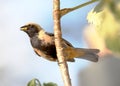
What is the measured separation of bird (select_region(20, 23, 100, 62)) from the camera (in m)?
0.42

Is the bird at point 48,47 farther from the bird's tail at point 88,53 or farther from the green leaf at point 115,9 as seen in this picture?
the green leaf at point 115,9

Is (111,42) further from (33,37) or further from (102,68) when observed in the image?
(102,68)

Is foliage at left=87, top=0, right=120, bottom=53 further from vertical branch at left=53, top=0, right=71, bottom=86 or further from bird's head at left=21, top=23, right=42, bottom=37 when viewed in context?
bird's head at left=21, top=23, right=42, bottom=37

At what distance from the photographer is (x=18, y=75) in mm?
1271

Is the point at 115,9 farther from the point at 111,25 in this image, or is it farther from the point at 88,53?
the point at 88,53

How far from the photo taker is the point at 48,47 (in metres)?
0.42

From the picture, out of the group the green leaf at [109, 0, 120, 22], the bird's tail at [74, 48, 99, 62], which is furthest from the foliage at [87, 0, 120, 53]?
the bird's tail at [74, 48, 99, 62]

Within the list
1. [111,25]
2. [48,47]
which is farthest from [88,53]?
[111,25]

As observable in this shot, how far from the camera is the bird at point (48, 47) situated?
422 mm

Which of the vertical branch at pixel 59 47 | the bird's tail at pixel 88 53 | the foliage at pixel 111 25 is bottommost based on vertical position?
the bird's tail at pixel 88 53

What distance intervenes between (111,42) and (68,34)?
0.70 m

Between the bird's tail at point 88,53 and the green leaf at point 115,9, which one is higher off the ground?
the green leaf at point 115,9

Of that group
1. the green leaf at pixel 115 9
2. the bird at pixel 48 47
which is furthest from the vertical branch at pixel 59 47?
the green leaf at pixel 115 9

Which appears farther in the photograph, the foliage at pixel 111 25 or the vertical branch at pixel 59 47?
the vertical branch at pixel 59 47
